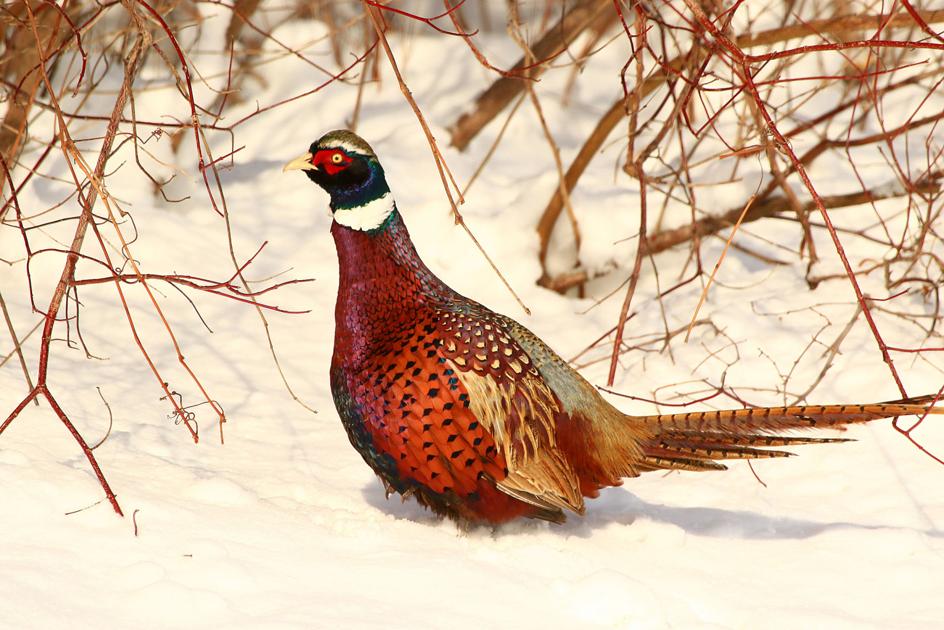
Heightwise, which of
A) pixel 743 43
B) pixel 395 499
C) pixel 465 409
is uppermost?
pixel 743 43

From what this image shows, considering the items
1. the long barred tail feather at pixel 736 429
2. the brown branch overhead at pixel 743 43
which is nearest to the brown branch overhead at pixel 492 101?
the brown branch overhead at pixel 743 43

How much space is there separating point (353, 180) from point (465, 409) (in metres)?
0.74

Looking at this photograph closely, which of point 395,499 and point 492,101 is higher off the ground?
point 492,101

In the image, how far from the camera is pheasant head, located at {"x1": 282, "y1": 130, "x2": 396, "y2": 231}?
296 cm

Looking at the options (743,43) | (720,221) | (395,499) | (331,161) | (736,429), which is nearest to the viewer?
(736,429)

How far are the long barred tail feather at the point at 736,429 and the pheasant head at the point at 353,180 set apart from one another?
963 millimetres

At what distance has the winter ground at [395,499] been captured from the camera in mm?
2377

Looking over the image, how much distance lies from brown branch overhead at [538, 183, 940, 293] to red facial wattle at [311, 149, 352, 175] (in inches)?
83.5

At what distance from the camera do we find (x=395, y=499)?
3164 mm

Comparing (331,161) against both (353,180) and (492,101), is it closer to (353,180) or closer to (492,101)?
(353,180)

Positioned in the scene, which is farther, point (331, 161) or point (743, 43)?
point (743, 43)

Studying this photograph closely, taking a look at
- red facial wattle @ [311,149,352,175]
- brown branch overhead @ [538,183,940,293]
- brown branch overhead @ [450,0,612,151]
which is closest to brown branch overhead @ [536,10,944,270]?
brown branch overhead @ [538,183,940,293]

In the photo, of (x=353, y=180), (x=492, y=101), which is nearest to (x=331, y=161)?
(x=353, y=180)

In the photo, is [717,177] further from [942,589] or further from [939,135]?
[942,589]
